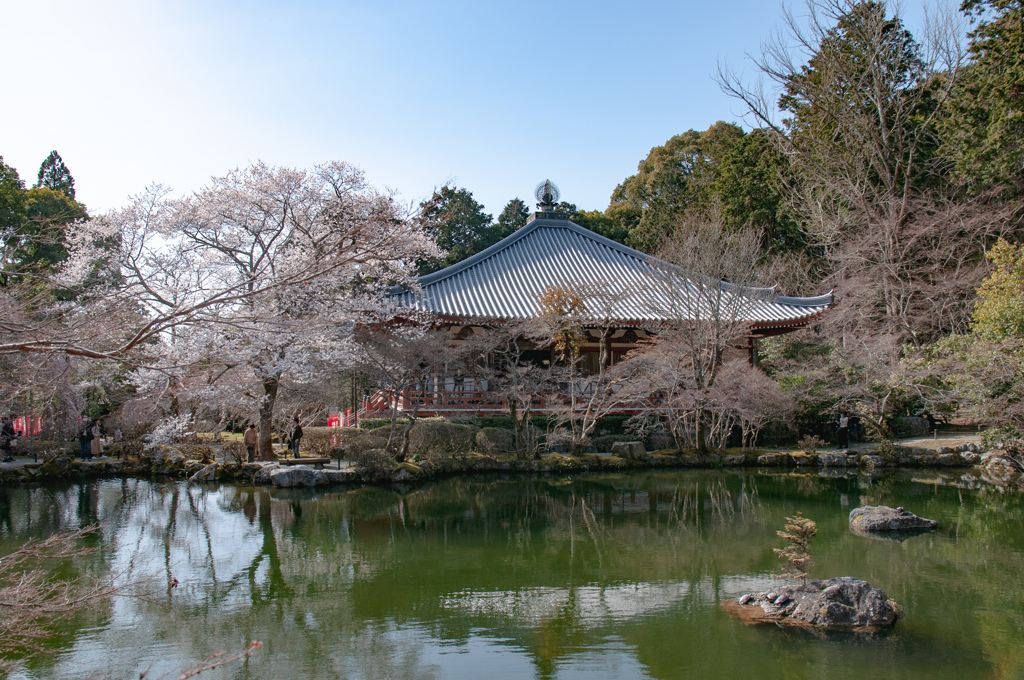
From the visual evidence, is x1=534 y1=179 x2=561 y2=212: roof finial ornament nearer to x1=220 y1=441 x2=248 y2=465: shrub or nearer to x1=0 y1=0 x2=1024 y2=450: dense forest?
x1=0 y1=0 x2=1024 y2=450: dense forest

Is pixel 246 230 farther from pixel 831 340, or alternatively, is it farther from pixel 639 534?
pixel 831 340

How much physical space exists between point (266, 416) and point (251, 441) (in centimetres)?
70

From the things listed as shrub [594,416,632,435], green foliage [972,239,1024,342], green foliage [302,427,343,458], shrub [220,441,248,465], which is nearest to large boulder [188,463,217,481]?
shrub [220,441,248,465]

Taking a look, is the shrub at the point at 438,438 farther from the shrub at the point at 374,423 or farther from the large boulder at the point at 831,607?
the large boulder at the point at 831,607

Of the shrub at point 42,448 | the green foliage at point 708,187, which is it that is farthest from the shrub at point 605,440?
the shrub at point 42,448

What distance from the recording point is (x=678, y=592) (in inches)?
257

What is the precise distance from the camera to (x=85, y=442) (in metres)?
14.8

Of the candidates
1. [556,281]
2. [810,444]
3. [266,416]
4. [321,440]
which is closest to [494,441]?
[321,440]

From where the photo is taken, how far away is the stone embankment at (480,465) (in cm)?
1278

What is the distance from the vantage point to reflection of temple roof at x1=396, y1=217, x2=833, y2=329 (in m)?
17.3

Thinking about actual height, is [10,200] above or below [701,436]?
above

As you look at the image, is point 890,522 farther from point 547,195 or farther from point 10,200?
point 10,200

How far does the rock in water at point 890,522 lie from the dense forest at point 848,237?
4.12 metres

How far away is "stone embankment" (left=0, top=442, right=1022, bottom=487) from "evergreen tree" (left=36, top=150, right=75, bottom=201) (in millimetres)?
17671
